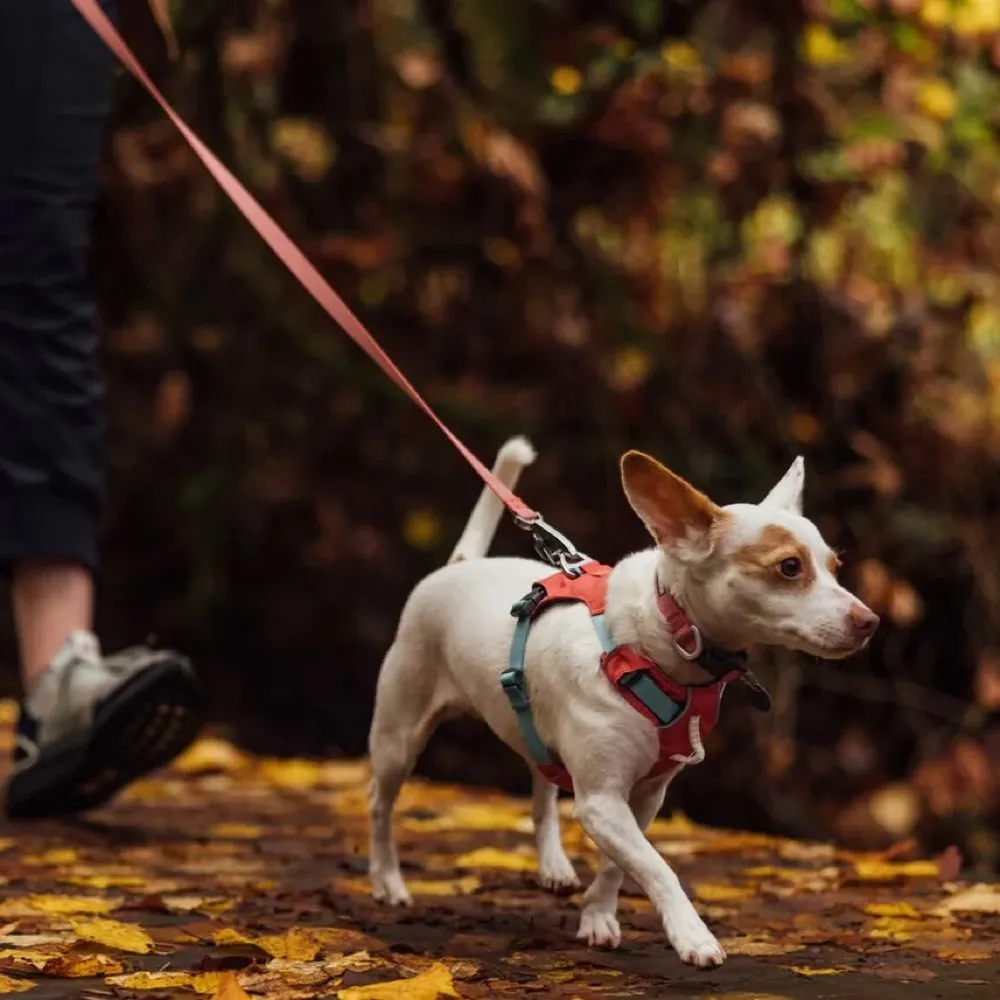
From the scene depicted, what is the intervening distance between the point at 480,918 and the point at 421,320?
13.4 feet

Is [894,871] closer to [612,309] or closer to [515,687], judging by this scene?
[515,687]

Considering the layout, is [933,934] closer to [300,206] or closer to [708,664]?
[708,664]

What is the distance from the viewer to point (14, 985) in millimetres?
2857

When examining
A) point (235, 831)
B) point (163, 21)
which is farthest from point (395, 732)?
point (163, 21)

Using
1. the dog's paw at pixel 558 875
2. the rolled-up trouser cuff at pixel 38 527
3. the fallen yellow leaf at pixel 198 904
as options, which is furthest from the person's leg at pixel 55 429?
the dog's paw at pixel 558 875

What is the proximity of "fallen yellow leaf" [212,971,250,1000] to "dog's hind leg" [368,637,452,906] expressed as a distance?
89 cm

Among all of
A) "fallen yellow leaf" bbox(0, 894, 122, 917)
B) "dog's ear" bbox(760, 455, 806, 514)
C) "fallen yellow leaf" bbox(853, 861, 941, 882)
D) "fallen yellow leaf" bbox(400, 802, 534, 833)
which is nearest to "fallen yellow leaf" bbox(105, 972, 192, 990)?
"fallen yellow leaf" bbox(0, 894, 122, 917)

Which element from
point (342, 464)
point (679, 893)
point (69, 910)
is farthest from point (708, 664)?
point (342, 464)

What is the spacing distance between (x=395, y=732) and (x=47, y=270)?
1638mm

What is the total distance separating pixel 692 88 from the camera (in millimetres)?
6629

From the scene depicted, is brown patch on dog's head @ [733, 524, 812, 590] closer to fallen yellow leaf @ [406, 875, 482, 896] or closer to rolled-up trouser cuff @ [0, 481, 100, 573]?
fallen yellow leaf @ [406, 875, 482, 896]

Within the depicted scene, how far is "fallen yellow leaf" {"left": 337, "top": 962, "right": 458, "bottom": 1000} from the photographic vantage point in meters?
2.77

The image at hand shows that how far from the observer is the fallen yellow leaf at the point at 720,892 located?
3.80 meters

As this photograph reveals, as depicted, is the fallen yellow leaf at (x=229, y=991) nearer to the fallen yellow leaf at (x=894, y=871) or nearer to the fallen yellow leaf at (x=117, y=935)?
the fallen yellow leaf at (x=117, y=935)
